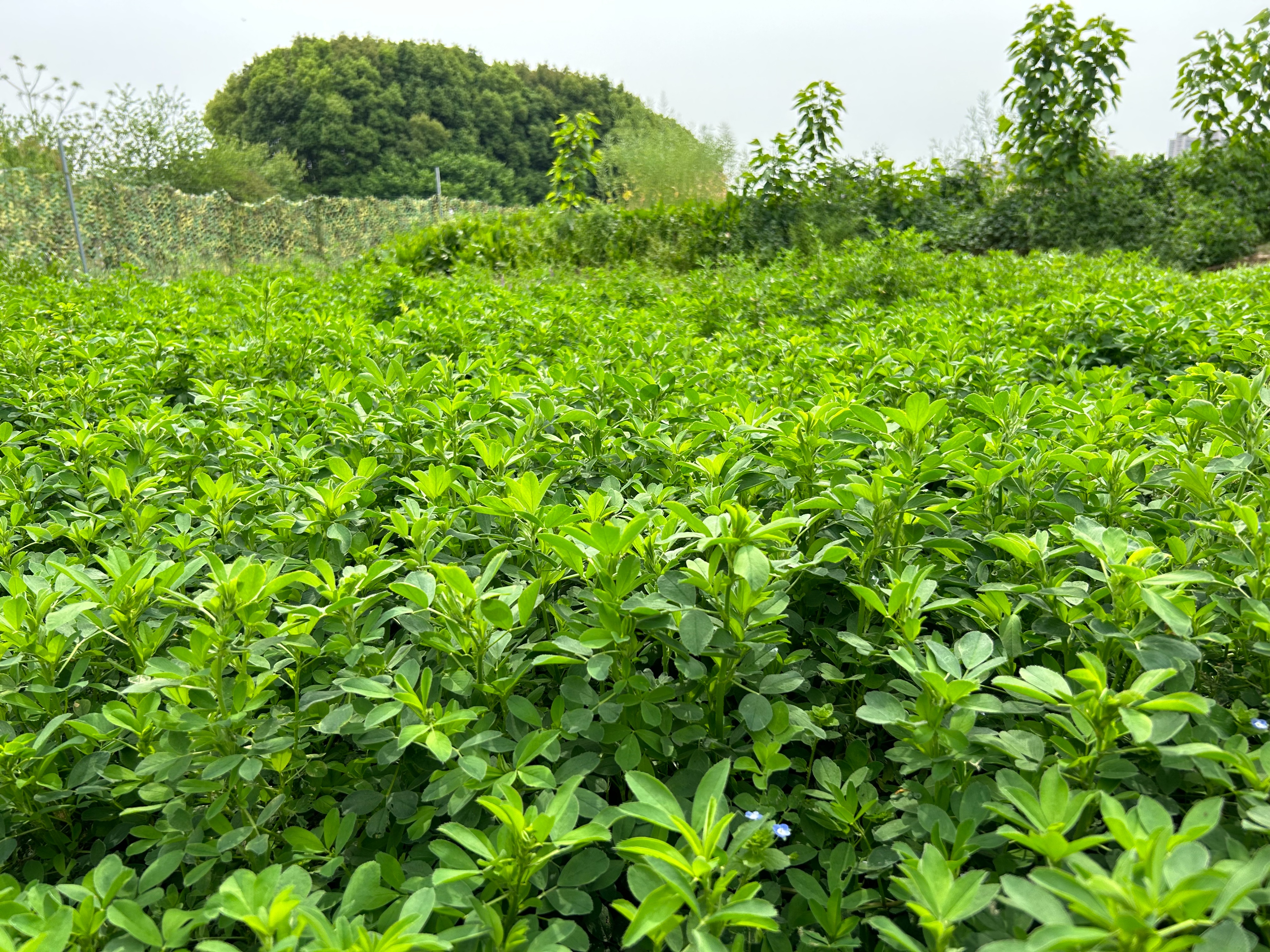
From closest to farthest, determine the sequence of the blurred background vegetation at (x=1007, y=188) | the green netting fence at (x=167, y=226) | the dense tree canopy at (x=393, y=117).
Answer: the blurred background vegetation at (x=1007, y=188), the green netting fence at (x=167, y=226), the dense tree canopy at (x=393, y=117)

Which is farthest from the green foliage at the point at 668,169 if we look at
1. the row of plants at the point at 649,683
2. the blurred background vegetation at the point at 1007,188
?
Result: the row of plants at the point at 649,683

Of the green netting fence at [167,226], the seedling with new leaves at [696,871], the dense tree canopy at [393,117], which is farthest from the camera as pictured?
the dense tree canopy at [393,117]

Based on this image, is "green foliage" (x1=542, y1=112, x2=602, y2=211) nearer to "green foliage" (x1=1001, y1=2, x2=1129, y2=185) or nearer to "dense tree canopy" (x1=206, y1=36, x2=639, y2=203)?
"green foliage" (x1=1001, y1=2, x2=1129, y2=185)

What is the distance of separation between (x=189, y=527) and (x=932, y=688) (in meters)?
1.45

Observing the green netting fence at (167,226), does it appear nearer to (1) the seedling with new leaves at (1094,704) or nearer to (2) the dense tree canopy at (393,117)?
(1) the seedling with new leaves at (1094,704)

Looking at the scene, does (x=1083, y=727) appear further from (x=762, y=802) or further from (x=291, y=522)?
(x=291, y=522)

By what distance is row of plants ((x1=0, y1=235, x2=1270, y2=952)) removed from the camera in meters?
0.89

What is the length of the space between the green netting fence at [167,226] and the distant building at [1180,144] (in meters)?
11.2

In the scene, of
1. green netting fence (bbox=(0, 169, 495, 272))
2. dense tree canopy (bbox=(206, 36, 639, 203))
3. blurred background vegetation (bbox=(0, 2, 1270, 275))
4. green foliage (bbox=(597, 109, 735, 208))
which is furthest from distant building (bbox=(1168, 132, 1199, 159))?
dense tree canopy (bbox=(206, 36, 639, 203))

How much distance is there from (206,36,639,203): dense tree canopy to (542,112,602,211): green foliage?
1259 inches

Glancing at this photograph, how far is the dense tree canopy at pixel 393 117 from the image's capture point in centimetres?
4588

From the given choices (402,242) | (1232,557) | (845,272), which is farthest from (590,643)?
(402,242)

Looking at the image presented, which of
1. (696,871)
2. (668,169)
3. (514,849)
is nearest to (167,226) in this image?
(668,169)

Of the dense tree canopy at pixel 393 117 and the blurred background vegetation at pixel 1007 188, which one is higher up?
the dense tree canopy at pixel 393 117
